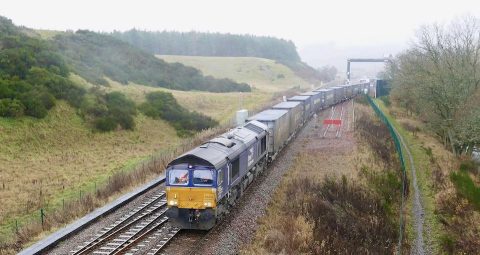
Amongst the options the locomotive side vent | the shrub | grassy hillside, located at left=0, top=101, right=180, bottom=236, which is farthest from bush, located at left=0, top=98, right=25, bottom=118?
the shrub

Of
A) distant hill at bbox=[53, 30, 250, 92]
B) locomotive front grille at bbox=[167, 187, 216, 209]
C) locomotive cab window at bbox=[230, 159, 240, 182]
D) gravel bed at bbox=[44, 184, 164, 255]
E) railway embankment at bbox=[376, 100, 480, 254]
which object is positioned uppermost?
distant hill at bbox=[53, 30, 250, 92]

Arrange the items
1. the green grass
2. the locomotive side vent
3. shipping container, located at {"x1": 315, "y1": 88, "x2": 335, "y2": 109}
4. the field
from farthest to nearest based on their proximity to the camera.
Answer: shipping container, located at {"x1": 315, "y1": 88, "x2": 335, "y2": 109} → the field → the locomotive side vent → the green grass

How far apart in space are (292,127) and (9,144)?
24.0 meters

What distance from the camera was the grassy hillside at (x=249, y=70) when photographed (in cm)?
13825

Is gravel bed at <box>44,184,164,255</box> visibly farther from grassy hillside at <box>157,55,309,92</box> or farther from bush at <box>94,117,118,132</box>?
grassy hillside at <box>157,55,309,92</box>

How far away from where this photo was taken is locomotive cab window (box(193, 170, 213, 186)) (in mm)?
18750

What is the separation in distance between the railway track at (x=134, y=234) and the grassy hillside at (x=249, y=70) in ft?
358

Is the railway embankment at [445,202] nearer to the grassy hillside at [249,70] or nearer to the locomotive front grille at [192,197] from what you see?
the locomotive front grille at [192,197]

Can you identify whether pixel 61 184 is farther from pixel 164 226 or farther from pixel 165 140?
pixel 165 140

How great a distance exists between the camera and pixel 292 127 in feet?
134

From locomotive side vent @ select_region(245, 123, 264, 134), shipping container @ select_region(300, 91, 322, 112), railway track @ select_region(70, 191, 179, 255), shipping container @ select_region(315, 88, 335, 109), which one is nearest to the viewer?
railway track @ select_region(70, 191, 179, 255)

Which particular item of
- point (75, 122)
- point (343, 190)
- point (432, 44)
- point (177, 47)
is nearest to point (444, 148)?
point (432, 44)

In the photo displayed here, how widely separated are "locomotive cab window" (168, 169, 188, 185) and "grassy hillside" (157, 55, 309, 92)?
11142 cm

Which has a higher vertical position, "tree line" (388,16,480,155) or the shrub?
"tree line" (388,16,480,155)
